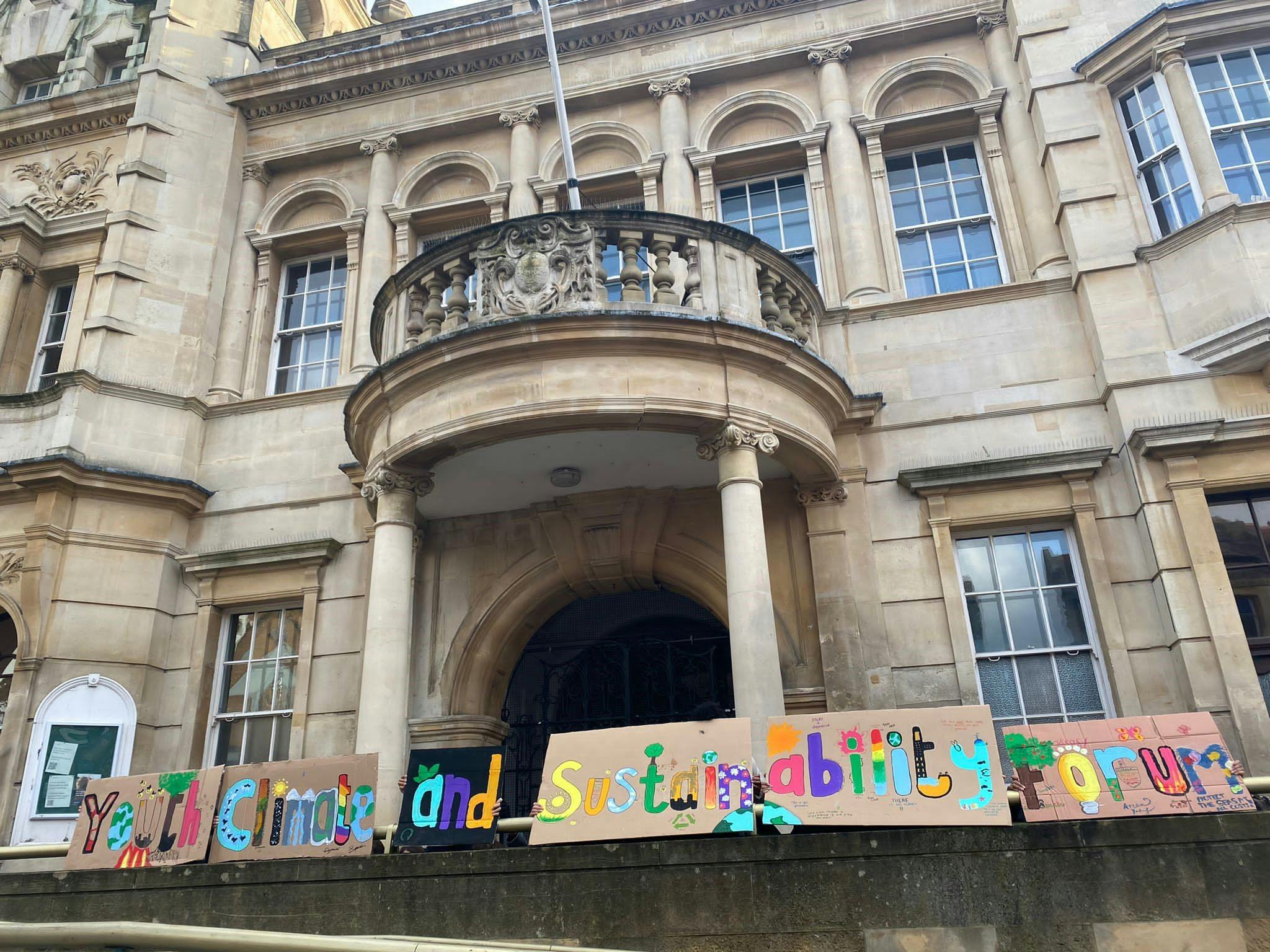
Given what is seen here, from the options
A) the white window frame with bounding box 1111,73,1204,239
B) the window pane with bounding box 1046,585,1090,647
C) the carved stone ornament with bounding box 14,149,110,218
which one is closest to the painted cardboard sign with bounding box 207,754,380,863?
the window pane with bounding box 1046,585,1090,647

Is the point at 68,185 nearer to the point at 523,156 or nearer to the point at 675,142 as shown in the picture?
the point at 523,156

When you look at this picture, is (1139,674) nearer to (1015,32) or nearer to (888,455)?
(888,455)

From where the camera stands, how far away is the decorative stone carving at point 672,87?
13180 millimetres

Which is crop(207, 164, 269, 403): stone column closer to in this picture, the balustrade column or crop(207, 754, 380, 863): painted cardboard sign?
the balustrade column

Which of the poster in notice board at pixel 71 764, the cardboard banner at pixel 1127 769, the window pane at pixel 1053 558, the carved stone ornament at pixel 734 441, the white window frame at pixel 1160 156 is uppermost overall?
the white window frame at pixel 1160 156

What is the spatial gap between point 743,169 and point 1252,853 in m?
10.1

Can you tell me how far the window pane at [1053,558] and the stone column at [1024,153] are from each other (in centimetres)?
303

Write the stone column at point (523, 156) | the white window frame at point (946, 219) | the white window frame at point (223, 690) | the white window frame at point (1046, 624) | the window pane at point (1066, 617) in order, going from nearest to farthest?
the white window frame at point (1046, 624) < the window pane at point (1066, 617) < the white window frame at point (223, 690) < the white window frame at point (946, 219) < the stone column at point (523, 156)

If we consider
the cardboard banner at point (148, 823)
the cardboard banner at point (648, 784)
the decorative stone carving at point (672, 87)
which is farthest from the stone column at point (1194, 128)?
the cardboard banner at point (148, 823)

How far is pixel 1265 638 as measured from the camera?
886cm

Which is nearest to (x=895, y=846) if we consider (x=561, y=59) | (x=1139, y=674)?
(x=1139, y=674)

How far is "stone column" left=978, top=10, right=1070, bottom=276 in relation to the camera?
11094 mm

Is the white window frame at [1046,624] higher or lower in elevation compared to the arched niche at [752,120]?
lower

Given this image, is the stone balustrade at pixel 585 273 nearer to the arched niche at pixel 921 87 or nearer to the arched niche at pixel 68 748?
the arched niche at pixel 921 87
